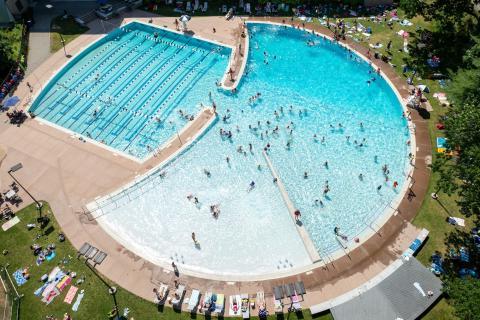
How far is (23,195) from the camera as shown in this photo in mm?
36750

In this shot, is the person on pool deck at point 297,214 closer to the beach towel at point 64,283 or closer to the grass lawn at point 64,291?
the grass lawn at point 64,291

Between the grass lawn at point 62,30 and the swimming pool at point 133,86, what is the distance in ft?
12.5

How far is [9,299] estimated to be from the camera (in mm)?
30125

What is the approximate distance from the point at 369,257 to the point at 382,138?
579 inches

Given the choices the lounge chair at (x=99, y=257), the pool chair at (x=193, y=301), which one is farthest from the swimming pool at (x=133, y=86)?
the pool chair at (x=193, y=301)

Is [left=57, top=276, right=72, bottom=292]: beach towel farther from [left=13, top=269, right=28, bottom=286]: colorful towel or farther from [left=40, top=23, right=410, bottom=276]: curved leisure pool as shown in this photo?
[left=40, top=23, right=410, bottom=276]: curved leisure pool

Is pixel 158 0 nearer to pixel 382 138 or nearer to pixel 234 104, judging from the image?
pixel 234 104

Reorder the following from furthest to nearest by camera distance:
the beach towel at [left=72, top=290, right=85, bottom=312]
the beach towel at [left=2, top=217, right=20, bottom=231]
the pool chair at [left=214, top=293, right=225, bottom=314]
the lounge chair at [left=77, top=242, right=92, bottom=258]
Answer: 1. the beach towel at [left=2, top=217, right=20, bottom=231]
2. the lounge chair at [left=77, top=242, right=92, bottom=258]
3. the beach towel at [left=72, top=290, right=85, bottom=312]
4. the pool chair at [left=214, top=293, right=225, bottom=314]

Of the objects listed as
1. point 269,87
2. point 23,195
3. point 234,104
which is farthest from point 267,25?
point 23,195

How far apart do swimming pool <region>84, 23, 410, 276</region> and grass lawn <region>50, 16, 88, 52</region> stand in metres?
22.2

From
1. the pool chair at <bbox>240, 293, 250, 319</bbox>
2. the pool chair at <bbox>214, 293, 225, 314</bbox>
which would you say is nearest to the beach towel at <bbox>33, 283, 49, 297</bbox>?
the pool chair at <bbox>214, 293, 225, 314</bbox>

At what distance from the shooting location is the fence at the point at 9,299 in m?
29.4

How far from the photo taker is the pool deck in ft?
98.9

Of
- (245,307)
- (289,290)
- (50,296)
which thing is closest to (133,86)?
A: (50,296)
